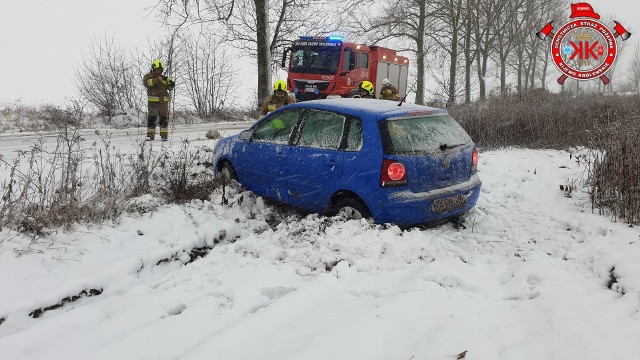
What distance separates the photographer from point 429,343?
2918 millimetres

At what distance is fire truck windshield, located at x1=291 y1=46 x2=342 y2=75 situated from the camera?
15.9 m

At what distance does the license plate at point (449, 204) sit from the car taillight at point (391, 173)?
1.73 feet

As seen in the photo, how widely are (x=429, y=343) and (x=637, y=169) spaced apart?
4.00 m

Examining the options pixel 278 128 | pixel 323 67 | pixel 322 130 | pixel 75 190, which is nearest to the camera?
pixel 75 190

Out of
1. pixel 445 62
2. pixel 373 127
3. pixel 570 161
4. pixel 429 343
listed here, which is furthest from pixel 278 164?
pixel 445 62

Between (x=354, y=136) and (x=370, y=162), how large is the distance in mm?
395

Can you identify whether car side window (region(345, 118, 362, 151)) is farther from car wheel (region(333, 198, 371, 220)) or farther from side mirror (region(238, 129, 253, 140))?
side mirror (region(238, 129, 253, 140))

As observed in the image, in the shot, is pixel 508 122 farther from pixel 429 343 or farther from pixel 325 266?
pixel 429 343

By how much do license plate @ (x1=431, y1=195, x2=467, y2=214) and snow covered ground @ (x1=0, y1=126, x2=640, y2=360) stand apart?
307 mm

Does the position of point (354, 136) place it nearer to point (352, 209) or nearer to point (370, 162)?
point (370, 162)

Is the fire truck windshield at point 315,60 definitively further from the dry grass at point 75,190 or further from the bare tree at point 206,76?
the dry grass at point 75,190

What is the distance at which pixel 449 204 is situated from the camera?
4.93 m

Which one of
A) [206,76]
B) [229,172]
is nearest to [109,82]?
Answer: [206,76]

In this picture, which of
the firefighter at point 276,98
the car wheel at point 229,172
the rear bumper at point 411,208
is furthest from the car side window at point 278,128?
the firefighter at point 276,98
